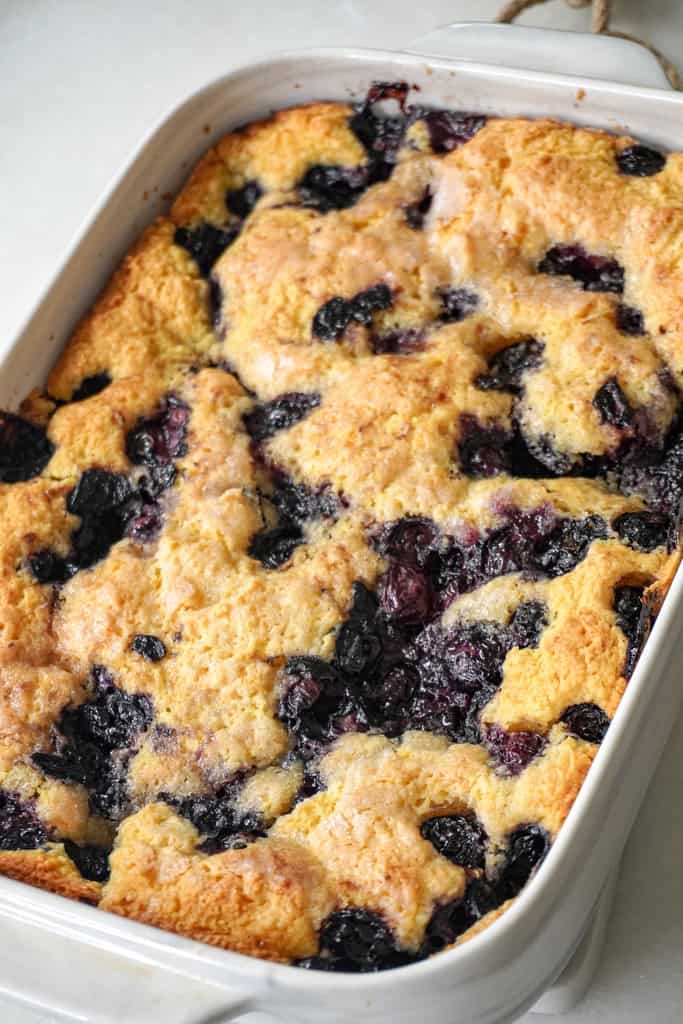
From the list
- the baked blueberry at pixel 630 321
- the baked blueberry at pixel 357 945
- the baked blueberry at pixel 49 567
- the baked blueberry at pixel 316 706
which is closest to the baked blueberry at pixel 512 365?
the baked blueberry at pixel 630 321

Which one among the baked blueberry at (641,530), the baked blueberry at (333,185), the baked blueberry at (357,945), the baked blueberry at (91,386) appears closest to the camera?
the baked blueberry at (357,945)

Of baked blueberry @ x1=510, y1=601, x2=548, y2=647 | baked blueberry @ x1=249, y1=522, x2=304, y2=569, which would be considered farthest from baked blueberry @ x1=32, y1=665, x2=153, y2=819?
baked blueberry @ x1=510, y1=601, x2=548, y2=647

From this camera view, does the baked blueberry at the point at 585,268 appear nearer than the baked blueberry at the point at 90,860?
No

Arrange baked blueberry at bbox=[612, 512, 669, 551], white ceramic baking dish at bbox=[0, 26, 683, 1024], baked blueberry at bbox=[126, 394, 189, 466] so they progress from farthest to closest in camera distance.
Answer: baked blueberry at bbox=[126, 394, 189, 466] < baked blueberry at bbox=[612, 512, 669, 551] < white ceramic baking dish at bbox=[0, 26, 683, 1024]

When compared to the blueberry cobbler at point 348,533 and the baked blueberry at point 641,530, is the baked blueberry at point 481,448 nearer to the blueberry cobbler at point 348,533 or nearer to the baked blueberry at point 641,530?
the blueberry cobbler at point 348,533

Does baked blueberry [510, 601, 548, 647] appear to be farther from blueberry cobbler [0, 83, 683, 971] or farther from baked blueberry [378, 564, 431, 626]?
baked blueberry [378, 564, 431, 626]

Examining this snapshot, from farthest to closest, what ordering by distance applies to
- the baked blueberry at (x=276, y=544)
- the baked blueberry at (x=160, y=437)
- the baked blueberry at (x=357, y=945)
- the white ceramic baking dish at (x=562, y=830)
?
the baked blueberry at (x=160, y=437) → the baked blueberry at (x=276, y=544) → the baked blueberry at (x=357, y=945) → the white ceramic baking dish at (x=562, y=830)

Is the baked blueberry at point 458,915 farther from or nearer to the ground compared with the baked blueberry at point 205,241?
nearer to the ground
